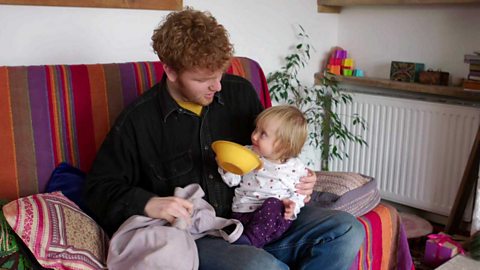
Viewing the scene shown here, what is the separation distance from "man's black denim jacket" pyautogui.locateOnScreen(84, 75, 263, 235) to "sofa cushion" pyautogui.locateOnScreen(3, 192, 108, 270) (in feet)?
0.28

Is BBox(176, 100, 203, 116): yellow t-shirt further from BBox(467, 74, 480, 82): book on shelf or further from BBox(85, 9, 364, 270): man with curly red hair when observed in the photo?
BBox(467, 74, 480, 82): book on shelf

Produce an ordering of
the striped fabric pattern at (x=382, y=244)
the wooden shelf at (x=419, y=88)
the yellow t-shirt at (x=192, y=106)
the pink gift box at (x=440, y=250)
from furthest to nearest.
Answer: the wooden shelf at (x=419, y=88), the pink gift box at (x=440, y=250), the striped fabric pattern at (x=382, y=244), the yellow t-shirt at (x=192, y=106)

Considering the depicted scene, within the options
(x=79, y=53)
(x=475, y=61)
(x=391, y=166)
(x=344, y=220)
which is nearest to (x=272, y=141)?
(x=344, y=220)

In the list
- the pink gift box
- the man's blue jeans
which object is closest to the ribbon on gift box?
the pink gift box

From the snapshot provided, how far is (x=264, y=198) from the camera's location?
1.60 m

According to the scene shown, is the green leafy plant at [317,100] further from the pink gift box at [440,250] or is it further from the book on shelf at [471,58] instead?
the pink gift box at [440,250]

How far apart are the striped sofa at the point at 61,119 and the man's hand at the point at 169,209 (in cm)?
45

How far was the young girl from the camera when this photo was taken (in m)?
1.54

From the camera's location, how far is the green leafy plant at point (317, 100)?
3.09 meters

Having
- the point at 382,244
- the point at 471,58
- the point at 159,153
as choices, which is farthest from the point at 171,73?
the point at 471,58

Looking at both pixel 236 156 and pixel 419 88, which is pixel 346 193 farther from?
pixel 419 88

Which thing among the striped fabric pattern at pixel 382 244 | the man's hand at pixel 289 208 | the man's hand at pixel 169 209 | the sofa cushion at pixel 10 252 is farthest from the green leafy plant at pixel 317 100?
the sofa cushion at pixel 10 252

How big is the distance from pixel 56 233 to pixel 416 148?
224 centimetres

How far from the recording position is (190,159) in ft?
5.38
